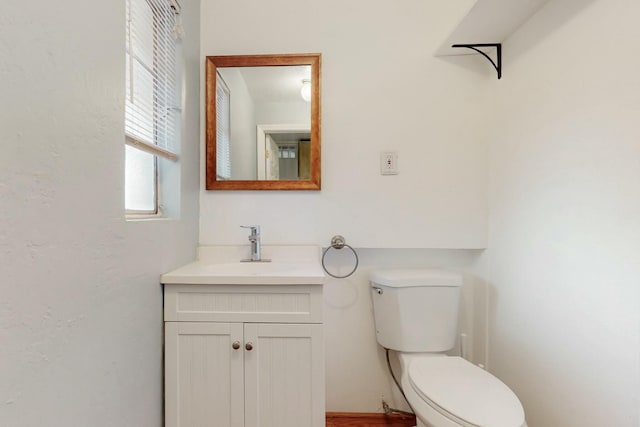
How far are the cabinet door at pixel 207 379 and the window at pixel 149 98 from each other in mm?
530

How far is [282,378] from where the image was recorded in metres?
1.06

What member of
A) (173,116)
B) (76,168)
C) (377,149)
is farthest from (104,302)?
(377,149)

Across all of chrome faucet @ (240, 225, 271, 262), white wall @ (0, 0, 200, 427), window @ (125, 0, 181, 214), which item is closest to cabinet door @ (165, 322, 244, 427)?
white wall @ (0, 0, 200, 427)

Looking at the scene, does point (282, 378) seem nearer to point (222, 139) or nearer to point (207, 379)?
point (207, 379)

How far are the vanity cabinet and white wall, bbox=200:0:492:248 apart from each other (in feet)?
1.66

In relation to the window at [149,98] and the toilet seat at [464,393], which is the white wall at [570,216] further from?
the window at [149,98]

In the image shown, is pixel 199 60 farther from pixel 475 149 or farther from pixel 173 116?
pixel 475 149

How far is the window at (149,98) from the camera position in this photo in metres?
0.97

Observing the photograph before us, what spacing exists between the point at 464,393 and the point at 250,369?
2.42 ft

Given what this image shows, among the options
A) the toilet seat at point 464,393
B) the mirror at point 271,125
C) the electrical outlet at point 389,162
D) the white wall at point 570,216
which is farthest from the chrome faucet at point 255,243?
the white wall at point 570,216

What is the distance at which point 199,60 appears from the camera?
150cm

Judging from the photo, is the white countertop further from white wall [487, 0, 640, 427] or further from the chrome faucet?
white wall [487, 0, 640, 427]

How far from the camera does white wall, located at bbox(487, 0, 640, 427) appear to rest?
84 cm

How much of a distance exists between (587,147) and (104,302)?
4.85 ft
